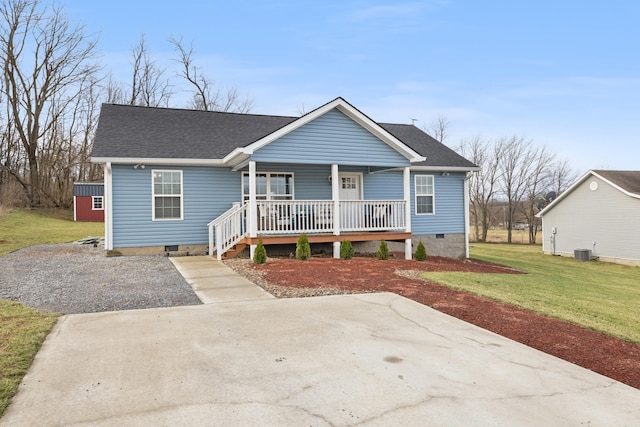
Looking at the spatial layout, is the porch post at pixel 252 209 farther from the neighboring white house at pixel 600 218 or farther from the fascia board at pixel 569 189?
the fascia board at pixel 569 189

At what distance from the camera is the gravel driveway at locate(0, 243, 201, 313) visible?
21.6ft

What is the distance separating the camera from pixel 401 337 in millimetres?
5059

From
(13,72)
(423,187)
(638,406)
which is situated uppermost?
(13,72)

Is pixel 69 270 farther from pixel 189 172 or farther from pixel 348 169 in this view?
pixel 348 169

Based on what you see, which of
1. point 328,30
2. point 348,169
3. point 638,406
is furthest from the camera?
point 328,30

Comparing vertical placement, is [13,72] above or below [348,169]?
above

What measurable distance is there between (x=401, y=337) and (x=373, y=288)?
9.78 feet

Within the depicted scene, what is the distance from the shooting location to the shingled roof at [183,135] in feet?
41.3

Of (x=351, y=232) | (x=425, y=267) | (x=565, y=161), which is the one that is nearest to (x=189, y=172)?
(x=351, y=232)

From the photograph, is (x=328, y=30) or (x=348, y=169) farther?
(x=328, y=30)

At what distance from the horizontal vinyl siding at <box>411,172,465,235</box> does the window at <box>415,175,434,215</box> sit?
6.1 inches

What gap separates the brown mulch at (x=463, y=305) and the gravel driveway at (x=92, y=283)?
6.00ft

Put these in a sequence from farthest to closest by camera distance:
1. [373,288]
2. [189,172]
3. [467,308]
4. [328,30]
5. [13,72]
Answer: [13,72] < [328,30] < [189,172] < [373,288] < [467,308]

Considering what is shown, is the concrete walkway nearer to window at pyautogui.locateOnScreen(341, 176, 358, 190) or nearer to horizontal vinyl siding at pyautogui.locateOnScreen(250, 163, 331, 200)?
horizontal vinyl siding at pyautogui.locateOnScreen(250, 163, 331, 200)
